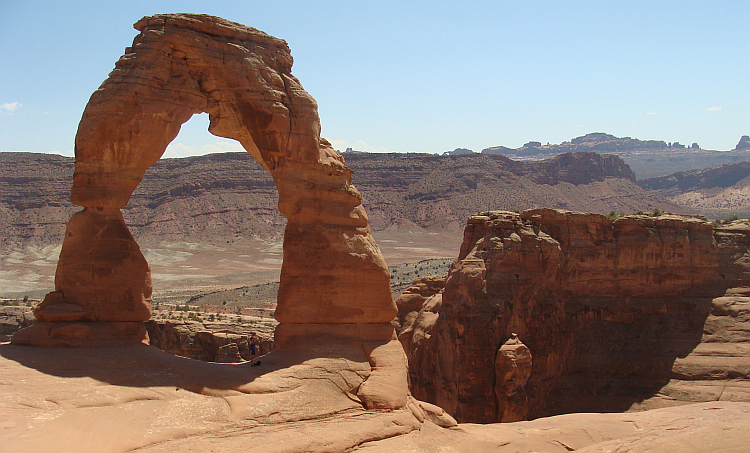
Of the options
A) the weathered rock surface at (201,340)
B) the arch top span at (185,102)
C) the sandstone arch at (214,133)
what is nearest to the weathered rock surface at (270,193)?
the weathered rock surface at (201,340)

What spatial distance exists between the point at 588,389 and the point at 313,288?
16.3 m

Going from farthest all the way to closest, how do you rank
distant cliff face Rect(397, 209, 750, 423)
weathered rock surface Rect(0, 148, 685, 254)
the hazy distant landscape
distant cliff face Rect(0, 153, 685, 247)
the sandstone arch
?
distant cliff face Rect(0, 153, 685, 247) < weathered rock surface Rect(0, 148, 685, 254) < the hazy distant landscape < distant cliff face Rect(397, 209, 750, 423) < the sandstone arch

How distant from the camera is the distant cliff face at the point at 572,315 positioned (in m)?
22.1

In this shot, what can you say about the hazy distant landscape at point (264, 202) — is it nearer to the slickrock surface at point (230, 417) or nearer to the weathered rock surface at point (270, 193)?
the weathered rock surface at point (270, 193)

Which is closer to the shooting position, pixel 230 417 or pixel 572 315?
pixel 230 417

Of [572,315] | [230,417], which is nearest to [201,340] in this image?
[230,417]

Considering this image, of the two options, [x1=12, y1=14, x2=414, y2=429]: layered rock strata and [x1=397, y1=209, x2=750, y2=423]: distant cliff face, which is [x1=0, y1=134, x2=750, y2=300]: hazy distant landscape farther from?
[x1=12, y1=14, x2=414, y2=429]: layered rock strata

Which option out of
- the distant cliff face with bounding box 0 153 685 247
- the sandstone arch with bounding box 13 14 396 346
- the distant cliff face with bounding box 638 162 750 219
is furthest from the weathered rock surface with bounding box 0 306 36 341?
the distant cliff face with bounding box 638 162 750 219

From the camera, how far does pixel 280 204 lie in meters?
13.0

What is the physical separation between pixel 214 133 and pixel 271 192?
340 feet

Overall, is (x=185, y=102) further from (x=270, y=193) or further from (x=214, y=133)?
(x=270, y=193)

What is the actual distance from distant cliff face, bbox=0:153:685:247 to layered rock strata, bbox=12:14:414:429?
282 feet

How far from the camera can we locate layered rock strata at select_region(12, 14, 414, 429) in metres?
11.6

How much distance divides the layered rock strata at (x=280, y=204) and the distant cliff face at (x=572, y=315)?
9487 millimetres
